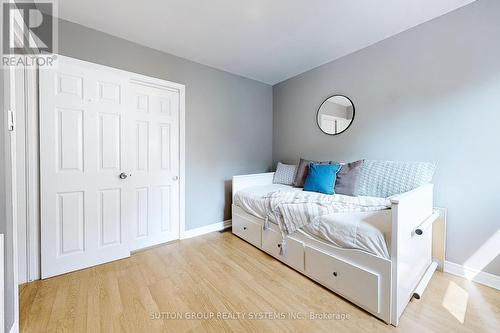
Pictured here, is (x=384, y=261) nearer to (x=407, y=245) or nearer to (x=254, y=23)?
(x=407, y=245)

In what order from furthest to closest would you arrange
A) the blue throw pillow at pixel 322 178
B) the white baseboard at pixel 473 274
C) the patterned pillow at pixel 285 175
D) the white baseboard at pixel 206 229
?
the patterned pillow at pixel 285 175 → the white baseboard at pixel 206 229 → the blue throw pillow at pixel 322 178 → the white baseboard at pixel 473 274

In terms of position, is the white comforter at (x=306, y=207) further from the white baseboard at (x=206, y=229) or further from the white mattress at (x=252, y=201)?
the white baseboard at (x=206, y=229)

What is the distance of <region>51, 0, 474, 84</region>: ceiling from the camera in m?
1.74

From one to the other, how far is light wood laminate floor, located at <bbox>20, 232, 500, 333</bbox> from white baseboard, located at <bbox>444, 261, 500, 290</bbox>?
66 millimetres

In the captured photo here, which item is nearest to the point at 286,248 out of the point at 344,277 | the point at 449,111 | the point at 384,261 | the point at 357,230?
the point at 344,277

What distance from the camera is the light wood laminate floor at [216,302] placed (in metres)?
1.31

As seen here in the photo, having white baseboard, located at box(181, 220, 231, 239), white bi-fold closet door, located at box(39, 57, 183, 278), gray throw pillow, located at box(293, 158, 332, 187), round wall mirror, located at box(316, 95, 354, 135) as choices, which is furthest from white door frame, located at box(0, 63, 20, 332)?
round wall mirror, located at box(316, 95, 354, 135)

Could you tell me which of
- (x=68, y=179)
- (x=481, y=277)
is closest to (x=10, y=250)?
(x=68, y=179)

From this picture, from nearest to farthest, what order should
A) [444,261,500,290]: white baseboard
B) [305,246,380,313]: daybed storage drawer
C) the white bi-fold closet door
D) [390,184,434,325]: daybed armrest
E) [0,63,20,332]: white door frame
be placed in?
[0,63,20,332]: white door frame
[390,184,434,325]: daybed armrest
[305,246,380,313]: daybed storage drawer
[444,261,500,290]: white baseboard
the white bi-fold closet door

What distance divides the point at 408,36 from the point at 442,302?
240 centimetres

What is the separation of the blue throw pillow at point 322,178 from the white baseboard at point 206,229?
1354 mm

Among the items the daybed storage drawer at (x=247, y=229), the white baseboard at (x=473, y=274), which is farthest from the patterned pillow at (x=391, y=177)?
the daybed storage drawer at (x=247, y=229)

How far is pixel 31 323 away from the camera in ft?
4.29

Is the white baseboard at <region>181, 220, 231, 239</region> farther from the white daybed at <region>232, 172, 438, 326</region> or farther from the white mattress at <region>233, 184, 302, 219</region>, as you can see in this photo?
the white daybed at <region>232, 172, 438, 326</region>
